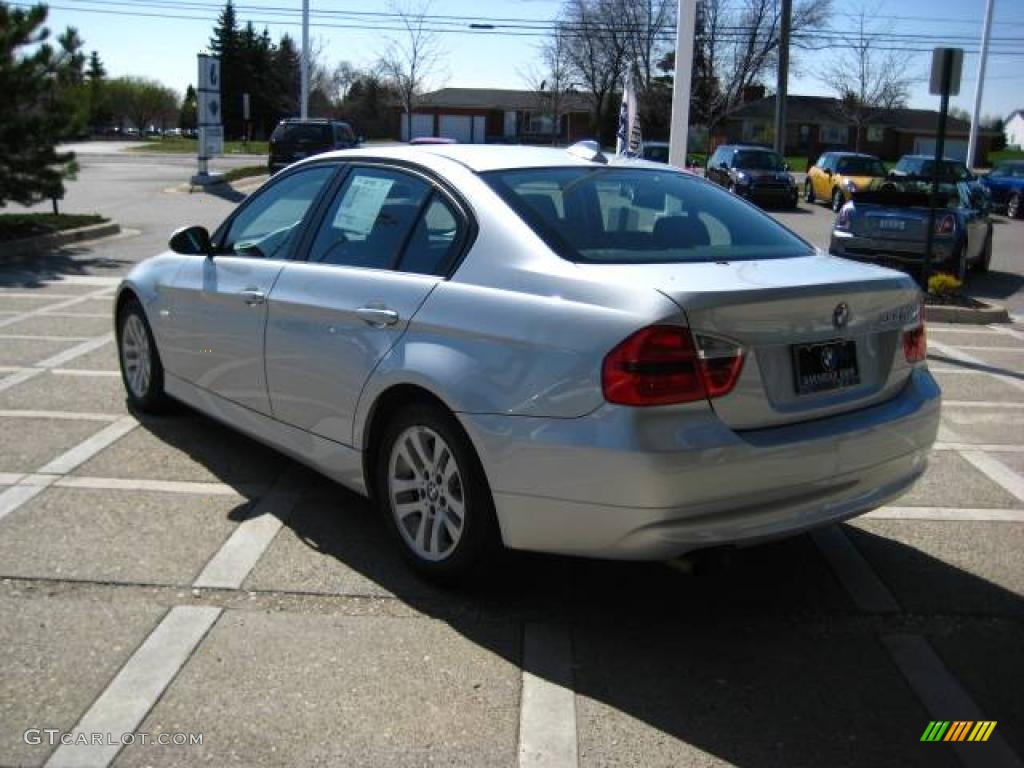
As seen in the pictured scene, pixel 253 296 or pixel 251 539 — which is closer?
pixel 251 539

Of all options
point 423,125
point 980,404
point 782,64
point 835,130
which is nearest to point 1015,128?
point 835,130

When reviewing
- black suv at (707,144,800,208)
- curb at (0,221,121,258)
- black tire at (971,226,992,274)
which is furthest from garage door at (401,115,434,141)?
black tire at (971,226,992,274)

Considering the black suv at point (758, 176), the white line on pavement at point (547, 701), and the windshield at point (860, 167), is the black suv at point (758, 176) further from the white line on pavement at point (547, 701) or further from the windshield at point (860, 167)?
the white line on pavement at point (547, 701)

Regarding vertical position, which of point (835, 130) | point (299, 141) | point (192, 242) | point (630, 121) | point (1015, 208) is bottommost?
point (1015, 208)

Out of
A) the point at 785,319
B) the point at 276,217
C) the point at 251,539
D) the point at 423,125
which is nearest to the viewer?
the point at 785,319

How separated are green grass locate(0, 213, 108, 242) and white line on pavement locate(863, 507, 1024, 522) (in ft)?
42.6

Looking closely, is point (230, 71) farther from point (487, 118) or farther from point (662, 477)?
point (662, 477)

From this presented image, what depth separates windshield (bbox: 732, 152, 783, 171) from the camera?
29.1 metres

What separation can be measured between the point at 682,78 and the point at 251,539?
915 centimetres

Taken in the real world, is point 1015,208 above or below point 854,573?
above

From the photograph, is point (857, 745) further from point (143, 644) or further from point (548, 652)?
point (143, 644)

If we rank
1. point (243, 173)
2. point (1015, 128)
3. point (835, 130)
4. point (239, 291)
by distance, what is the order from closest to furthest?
point (239, 291), point (243, 173), point (835, 130), point (1015, 128)

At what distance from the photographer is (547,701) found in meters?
3.24

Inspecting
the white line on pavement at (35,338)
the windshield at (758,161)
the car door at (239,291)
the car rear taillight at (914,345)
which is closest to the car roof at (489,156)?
the car door at (239,291)
